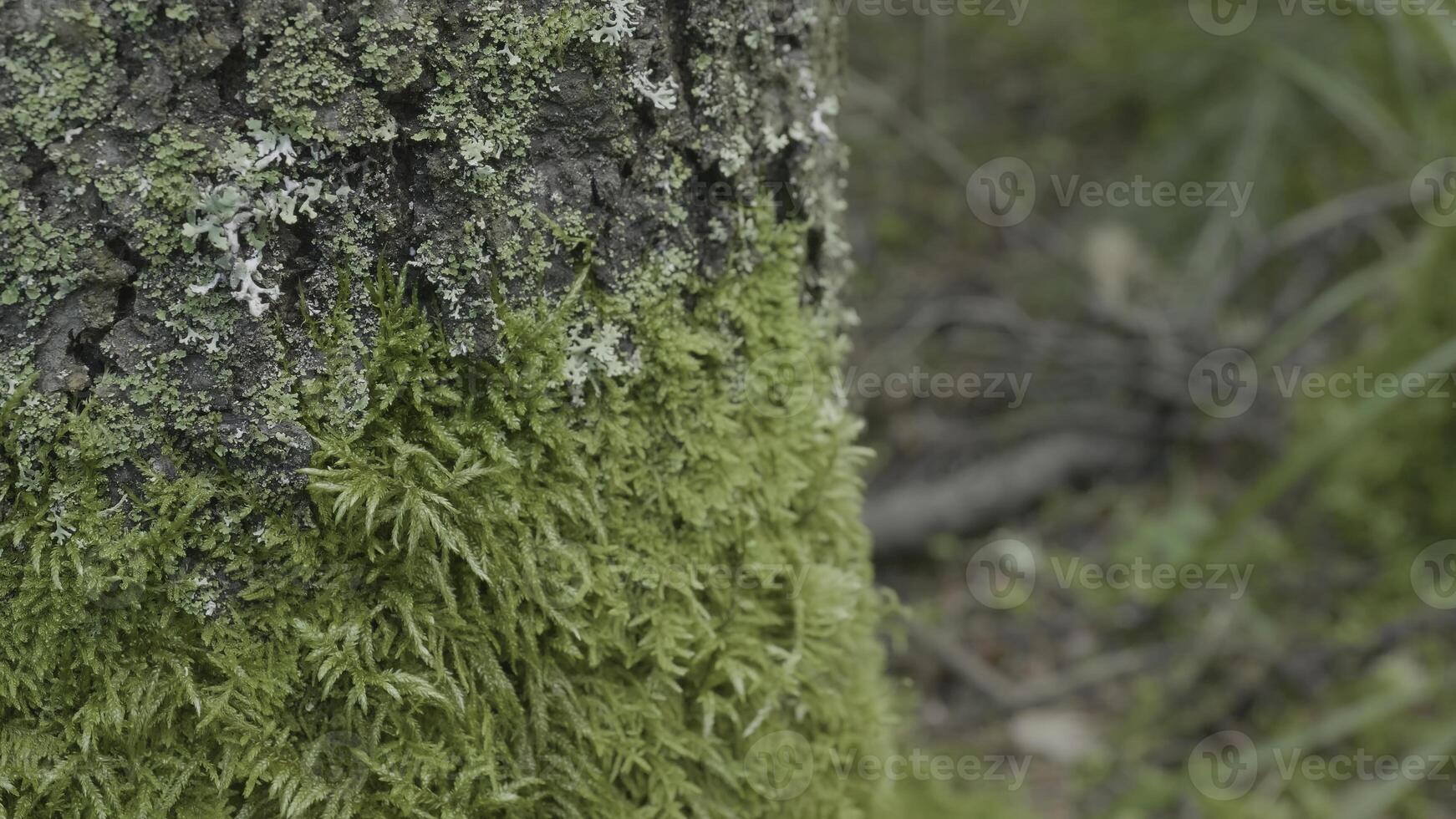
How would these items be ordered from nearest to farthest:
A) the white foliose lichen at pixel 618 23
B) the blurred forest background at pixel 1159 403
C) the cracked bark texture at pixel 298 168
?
the cracked bark texture at pixel 298 168 < the white foliose lichen at pixel 618 23 < the blurred forest background at pixel 1159 403

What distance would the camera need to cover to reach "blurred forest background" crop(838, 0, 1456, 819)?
8.64 feet

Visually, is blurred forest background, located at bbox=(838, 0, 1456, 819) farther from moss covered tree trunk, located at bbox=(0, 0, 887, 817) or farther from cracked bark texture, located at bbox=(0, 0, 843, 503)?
cracked bark texture, located at bbox=(0, 0, 843, 503)

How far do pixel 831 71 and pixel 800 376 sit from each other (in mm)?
379

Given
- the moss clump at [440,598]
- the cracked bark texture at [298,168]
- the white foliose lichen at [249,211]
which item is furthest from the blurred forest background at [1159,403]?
the white foliose lichen at [249,211]

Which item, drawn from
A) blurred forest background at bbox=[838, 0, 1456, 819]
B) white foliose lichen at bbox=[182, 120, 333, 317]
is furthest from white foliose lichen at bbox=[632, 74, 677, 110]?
blurred forest background at bbox=[838, 0, 1456, 819]

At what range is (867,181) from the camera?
4785mm

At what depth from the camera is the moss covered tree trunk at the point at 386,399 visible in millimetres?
794

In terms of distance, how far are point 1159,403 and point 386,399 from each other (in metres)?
3.34

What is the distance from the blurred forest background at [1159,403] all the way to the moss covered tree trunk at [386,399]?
50 centimetres

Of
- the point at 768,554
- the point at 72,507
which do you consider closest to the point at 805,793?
the point at 768,554

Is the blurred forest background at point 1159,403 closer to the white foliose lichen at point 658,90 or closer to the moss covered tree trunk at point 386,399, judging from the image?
the moss covered tree trunk at point 386,399

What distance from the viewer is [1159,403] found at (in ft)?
11.8

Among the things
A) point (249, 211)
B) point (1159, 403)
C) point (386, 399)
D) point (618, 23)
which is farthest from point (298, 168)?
point (1159, 403)

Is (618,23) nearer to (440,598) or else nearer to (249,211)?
(249,211)
